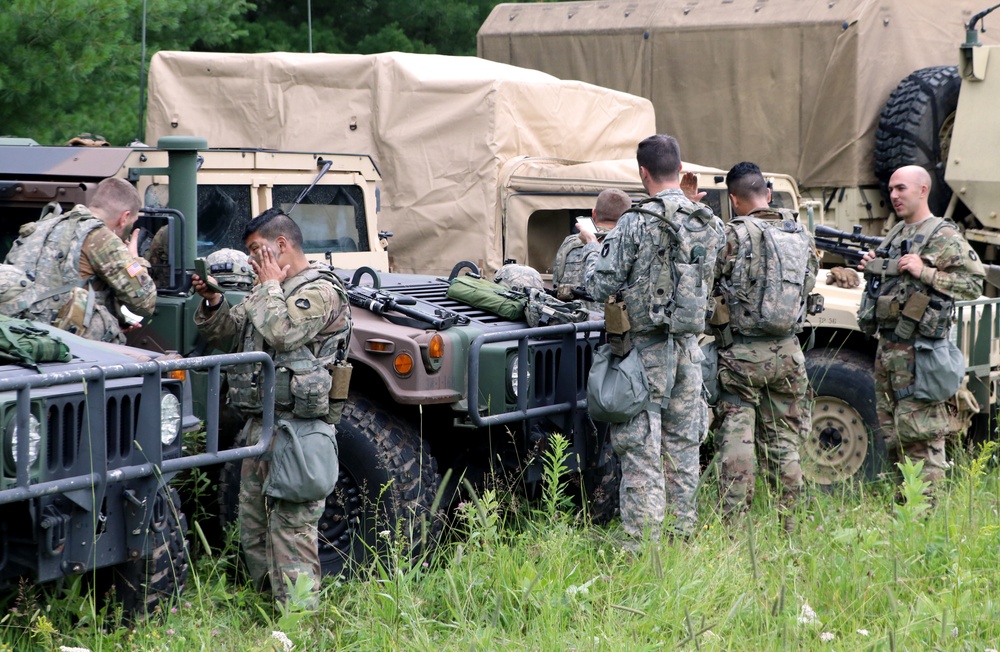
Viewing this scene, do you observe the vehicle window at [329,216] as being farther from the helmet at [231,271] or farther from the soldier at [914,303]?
the soldier at [914,303]

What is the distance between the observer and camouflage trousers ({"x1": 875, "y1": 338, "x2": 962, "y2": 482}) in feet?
18.2

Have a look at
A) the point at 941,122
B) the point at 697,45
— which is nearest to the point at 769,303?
the point at 941,122

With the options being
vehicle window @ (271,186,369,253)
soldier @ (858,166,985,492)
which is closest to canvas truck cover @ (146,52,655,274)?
vehicle window @ (271,186,369,253)

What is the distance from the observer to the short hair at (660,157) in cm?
469

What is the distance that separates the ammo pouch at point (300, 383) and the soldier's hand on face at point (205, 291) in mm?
325

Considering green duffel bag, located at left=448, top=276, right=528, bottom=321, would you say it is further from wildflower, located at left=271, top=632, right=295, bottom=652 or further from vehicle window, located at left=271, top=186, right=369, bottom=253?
wildflower, located at left=271, top=632, right=295, bottom=652

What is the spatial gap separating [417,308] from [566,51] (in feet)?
19.1

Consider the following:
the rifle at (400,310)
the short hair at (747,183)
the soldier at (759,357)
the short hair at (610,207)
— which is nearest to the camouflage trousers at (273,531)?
the rifle at (400,310)

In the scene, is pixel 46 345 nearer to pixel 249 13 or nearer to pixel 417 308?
pixel 417 308

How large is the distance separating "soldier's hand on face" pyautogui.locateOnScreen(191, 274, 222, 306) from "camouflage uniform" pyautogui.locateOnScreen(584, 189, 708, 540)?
1399mm

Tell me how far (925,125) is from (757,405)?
12.5 feet

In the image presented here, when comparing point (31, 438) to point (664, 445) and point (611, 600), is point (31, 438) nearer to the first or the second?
point (611, 600)

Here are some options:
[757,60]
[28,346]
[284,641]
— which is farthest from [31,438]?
[757,60]

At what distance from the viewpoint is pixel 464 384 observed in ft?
14.8
